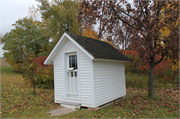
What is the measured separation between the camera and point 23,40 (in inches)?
885

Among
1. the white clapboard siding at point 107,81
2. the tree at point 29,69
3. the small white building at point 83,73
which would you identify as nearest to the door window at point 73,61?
the small white building at point 83,73

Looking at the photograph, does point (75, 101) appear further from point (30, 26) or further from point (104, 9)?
point (30, 26)

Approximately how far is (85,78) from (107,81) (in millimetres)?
1541

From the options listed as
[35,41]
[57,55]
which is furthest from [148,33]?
[35,41]

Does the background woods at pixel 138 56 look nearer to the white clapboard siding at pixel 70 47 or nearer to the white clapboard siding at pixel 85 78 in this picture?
the white clapboard siding at pixel 85 78

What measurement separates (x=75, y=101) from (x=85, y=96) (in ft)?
2.64

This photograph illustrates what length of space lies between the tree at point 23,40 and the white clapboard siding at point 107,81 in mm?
16561

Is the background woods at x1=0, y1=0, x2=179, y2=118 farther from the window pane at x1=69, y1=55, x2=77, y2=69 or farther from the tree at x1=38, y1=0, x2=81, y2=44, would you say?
the tree at x1=38, y1=0, x2=81, y2=44

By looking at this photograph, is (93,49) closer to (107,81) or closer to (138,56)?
(107,81)

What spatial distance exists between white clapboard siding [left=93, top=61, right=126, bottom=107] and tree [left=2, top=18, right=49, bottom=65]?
16561 mm

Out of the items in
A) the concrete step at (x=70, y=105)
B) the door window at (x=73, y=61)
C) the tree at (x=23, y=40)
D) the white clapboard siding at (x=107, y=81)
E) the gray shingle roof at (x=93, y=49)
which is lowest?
the concrete step at (x=70, y=105)

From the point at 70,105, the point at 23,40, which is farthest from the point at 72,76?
the point at 23,40

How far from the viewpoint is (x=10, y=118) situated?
6457 millimetres

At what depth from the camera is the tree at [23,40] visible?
2269 centimetres
